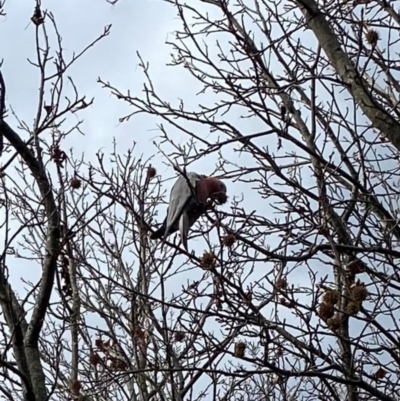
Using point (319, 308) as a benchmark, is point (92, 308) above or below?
above

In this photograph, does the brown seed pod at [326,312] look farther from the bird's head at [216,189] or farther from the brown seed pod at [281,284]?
the bird's head at [216,189]

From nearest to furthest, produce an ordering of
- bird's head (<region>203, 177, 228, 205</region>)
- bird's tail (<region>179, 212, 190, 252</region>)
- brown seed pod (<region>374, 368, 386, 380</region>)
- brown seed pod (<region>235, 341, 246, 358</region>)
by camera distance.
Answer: brown seed pod (<region>235, 341, 246, 358</region>)
brown seed pod (<region>374, 368, 386, 380</region>)
bird's head (<region>203, 177, 228, 205</region>)
bird's tail (<region>179, 212, 190, 252</region>)

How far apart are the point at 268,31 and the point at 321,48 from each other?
1.35 feet

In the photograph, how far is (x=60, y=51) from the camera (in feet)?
13.2

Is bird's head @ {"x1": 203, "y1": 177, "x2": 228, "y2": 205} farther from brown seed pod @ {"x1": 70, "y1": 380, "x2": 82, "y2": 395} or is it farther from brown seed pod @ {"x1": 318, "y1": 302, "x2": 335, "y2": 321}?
brown seed pod @ {"x1": 70, "y1": 380, "x2": 82, "y2": 395}

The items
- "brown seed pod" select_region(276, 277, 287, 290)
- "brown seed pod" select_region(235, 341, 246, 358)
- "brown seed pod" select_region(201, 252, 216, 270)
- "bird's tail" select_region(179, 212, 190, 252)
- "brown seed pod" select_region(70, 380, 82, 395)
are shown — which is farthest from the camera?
"brown seed pod" select_region(70, 380, 82, 395)

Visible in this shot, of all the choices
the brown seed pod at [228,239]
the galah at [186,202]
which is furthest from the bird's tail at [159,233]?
the brown seed pod at [228,239]

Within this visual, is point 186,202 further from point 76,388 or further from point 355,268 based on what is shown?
point 76,388

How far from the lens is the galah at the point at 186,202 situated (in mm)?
4523

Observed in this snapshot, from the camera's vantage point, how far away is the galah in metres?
4.52

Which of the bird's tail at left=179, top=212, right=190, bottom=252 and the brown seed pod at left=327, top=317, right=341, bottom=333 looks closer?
the brown seed pod at left=327, top=317, right=341, bottom=333

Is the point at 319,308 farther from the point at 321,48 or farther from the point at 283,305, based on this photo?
the point at 321,48

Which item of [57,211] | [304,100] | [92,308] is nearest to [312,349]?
[57,211]

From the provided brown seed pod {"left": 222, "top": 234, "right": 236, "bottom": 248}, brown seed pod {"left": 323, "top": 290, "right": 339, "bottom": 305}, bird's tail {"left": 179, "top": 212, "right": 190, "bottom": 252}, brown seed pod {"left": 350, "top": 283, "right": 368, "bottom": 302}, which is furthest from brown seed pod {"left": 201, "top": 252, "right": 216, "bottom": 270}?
bird's tail {"left": 179, "top": 212, "right": 190, "bottom": 252}
